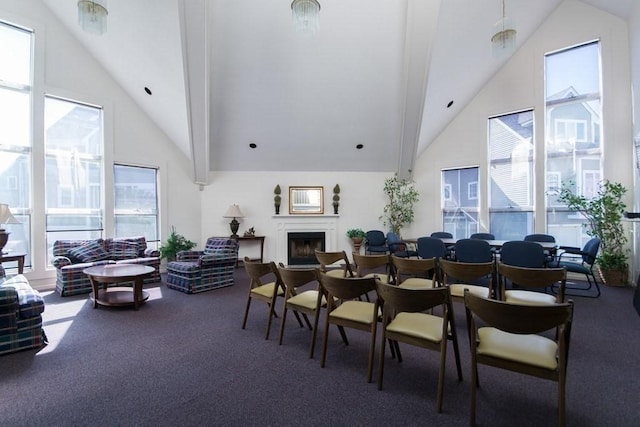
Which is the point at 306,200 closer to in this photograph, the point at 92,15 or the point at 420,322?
the point at 92,15

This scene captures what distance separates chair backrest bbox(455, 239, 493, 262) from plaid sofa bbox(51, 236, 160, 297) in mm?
5066

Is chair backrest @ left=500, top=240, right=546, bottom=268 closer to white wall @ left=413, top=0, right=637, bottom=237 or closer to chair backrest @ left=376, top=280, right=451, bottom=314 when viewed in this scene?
white wall @ left=413, top=0, right=637, bottom=237

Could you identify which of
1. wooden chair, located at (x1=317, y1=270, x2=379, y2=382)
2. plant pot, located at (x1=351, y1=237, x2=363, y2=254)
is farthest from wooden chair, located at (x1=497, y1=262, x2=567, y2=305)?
plant pot, located at (x1=351, y1=237, x2=363, y2=254)

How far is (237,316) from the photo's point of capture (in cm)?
363

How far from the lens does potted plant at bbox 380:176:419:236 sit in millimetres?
7406

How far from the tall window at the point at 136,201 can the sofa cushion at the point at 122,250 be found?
59cm

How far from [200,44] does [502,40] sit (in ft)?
14.7

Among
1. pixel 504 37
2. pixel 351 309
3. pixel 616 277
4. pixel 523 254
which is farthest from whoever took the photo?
pixel 616 277

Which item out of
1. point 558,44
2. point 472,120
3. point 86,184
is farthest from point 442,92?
point 86,184

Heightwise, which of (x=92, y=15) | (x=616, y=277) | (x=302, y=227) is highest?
(x=92, y=15)

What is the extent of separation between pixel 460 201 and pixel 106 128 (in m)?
7.59

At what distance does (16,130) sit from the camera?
4.83 metres

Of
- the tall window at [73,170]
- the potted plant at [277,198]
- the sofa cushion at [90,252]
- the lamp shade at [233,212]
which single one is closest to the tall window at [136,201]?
the tall window at [73,170]

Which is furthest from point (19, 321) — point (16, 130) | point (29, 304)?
point (16, 130)
